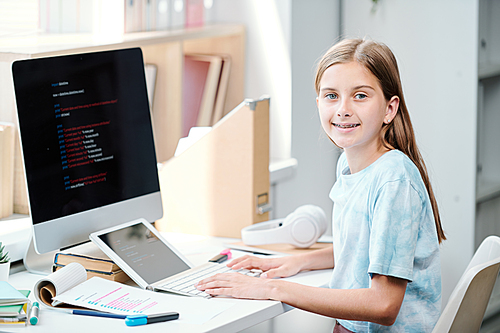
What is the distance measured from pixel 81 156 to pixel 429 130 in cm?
147

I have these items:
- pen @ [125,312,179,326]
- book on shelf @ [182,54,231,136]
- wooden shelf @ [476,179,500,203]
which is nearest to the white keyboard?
pen @ [125,312,179,326]

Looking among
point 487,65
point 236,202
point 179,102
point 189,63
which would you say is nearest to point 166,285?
point 236,202

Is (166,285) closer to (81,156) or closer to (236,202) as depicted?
(81,156)

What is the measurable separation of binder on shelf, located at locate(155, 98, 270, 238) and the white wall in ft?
2.69

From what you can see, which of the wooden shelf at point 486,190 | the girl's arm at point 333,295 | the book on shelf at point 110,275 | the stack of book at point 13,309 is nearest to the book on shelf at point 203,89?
the wooden shelf at point 486,190

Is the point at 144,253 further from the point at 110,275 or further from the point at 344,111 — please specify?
the point at 344,111

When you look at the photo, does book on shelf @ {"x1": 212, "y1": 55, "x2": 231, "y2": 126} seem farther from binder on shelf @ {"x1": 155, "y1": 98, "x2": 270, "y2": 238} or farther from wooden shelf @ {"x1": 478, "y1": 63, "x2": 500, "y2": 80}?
wooden shelf @ {"x1": 478, "y1": 63, "x2": 500, "y2": 80}

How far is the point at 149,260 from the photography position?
1272 mm

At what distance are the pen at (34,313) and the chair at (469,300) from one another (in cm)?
71

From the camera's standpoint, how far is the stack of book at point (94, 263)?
1.22 m

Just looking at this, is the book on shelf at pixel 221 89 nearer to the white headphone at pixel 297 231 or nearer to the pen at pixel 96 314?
the white headphone at pixel 297 231

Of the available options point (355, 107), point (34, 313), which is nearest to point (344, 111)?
point (355, 107)

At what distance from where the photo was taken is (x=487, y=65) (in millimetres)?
2234

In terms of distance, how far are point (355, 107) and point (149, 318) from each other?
555 mm
